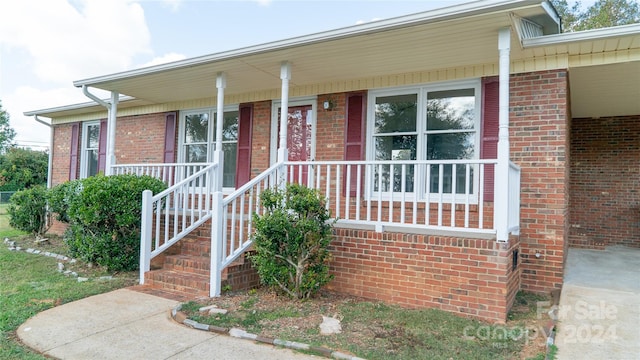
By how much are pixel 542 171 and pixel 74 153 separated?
36.5ft

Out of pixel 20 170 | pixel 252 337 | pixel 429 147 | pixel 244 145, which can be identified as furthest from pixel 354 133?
pixel 20 170

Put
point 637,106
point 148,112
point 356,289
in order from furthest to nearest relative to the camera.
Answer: point 148,112 → point 637,106 → point 356,289

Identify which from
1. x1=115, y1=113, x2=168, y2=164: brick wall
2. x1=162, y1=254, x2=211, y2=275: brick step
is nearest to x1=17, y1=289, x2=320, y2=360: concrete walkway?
x1=162, y1=254, x2=211, y2=275: brick step

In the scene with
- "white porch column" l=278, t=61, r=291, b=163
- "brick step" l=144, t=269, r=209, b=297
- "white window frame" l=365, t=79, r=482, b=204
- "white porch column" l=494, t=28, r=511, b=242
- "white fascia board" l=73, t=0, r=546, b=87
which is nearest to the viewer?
"white fascia board" l=73, t=0, r=546, b=87

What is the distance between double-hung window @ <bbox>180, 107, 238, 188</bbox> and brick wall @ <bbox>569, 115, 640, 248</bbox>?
275 inches

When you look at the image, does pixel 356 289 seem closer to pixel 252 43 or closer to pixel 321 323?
pixel 321 323

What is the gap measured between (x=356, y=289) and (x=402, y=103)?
3031 millimetres

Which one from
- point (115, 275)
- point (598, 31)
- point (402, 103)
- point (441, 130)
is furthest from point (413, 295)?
point (115, 275)

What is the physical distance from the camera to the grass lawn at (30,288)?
366cm

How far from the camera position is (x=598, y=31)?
4527 mm

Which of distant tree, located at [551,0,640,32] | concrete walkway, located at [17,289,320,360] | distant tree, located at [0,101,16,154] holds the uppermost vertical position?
distant tree, located at [551,0,640,32]

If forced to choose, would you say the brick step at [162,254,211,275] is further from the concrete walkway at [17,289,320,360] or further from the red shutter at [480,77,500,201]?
the red shutter at [480,77,500,201]

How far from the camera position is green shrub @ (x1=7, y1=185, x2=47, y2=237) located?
8805 mm

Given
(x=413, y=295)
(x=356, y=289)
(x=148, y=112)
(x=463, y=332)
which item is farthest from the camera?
(x=148, y=112)
